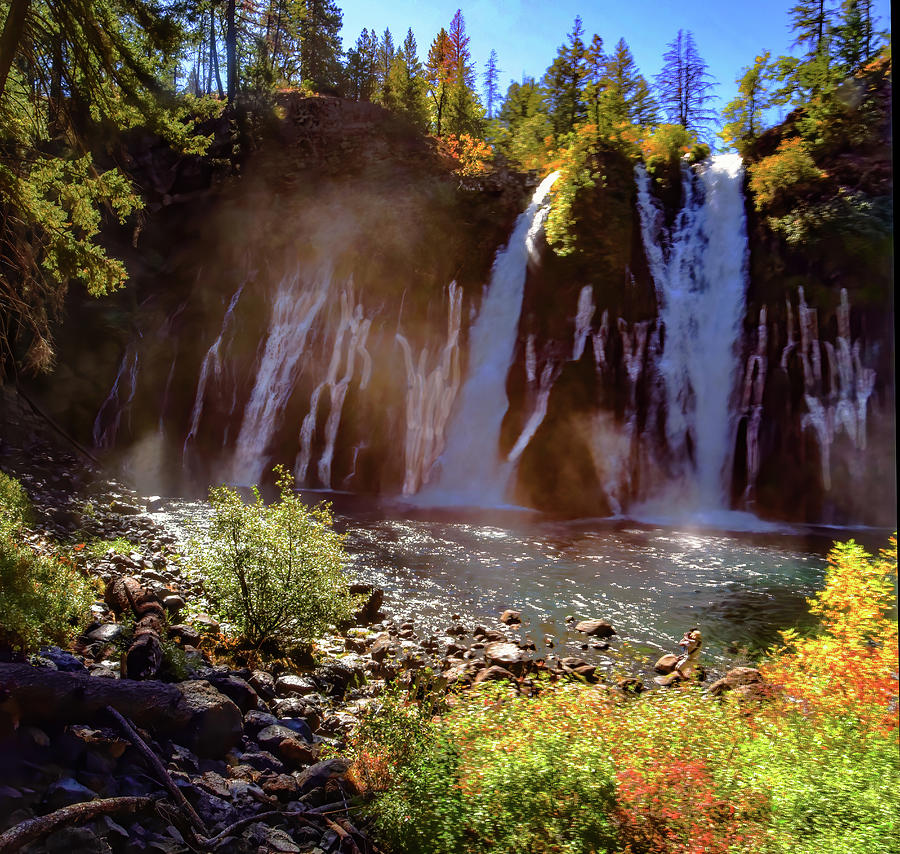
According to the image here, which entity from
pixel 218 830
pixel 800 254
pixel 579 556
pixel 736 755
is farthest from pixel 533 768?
pixel 800 254

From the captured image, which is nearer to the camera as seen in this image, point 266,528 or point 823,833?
point 823,833

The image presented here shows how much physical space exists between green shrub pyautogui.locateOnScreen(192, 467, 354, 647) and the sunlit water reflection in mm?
2940

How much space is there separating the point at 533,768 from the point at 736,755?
1856 millimetres

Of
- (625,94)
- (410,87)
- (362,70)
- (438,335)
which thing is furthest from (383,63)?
(438,335)

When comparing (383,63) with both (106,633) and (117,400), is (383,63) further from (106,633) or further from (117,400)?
(106,633)

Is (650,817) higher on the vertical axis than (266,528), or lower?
lower

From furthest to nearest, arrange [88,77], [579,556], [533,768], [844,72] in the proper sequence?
[844,72], [579,556], [88,77], [533,768]

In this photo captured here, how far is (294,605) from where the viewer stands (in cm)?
864

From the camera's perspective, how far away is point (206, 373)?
27.3m

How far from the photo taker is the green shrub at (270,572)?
28.3 ft

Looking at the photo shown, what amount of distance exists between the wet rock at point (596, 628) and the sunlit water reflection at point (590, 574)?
0.74 ft

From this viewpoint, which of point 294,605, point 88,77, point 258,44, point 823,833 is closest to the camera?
point 823,833

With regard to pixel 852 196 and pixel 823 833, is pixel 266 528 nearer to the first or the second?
pixel 823 833

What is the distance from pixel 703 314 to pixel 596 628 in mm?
16512
